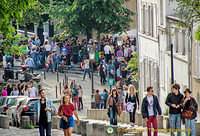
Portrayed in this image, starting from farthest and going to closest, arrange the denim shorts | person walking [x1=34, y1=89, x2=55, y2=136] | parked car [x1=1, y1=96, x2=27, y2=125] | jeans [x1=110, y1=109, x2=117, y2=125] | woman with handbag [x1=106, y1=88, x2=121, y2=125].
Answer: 1. parked car [x1=1, y1=96, x2=27, y2=125]
2. jeans [x1=110, y1=109, x2=117, y2=125]
3. woman with handbag [x1=106, y1=88, x2=121, y2=125]
4. the denim shorts
5. person walking [x1=34, y1=89, x2=55, y2=136]

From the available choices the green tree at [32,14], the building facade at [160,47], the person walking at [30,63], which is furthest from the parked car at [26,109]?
the green tree at [32,14]

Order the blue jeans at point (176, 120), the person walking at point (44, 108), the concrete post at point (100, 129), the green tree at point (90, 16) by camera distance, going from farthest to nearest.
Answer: the green tree at point (90, 16)
the concrete post at point (100, 129)
the blue jeans at point (176, 120)
the person walking at point (44, 108)

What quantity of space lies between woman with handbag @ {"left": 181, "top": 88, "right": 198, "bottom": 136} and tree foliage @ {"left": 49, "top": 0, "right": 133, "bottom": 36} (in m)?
34.6

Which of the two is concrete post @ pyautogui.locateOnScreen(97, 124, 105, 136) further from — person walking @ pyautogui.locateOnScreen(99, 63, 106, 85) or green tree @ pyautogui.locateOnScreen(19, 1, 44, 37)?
green tree @ pyautogui.locateOnScreen(19, 1, 44, 37)

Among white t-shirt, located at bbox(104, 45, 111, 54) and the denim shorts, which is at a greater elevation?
white t-shirt, located at bbox(104, 45, 111, 54)

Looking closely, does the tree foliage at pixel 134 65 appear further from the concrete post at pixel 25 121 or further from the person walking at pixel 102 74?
the concrete post at pixel 25 121

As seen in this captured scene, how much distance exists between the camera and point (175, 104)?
22453 millimetres

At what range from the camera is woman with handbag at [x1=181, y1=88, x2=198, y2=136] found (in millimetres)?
22422

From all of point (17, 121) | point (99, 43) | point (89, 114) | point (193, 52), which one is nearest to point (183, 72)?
point (193, 52)

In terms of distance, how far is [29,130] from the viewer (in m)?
28.8

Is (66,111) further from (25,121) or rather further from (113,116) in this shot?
(25,121)

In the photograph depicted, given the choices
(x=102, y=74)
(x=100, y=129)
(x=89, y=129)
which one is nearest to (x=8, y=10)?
Answer: (x=89, y=129)

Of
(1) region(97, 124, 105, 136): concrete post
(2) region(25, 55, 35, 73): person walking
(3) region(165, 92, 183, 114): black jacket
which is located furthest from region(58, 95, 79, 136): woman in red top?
(2) region(25, 55, 35, 73): person walking

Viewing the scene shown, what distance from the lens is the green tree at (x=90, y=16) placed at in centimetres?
5750
